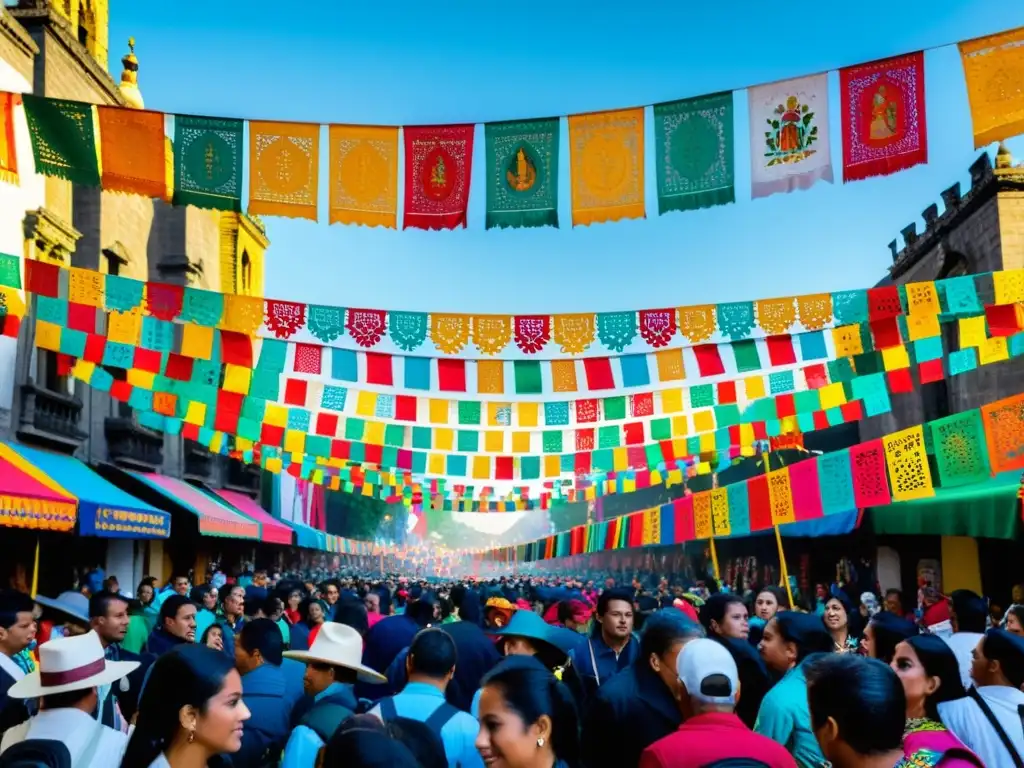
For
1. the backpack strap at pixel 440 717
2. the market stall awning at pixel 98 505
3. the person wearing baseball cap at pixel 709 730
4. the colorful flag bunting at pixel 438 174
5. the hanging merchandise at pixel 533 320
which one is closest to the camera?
the person wearing baseball cap at pixel 709 730

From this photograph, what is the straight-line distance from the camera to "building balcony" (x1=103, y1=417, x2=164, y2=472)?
71.2 ft

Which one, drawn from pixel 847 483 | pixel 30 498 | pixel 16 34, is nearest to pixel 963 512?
pixel 847 483

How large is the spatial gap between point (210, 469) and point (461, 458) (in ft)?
28.5

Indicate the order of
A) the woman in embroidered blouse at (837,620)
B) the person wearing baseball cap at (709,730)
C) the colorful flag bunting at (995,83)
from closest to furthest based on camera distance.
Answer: the person wearing baseball cap at (709,730) → the woman in embroidered blouse at (837,620) → the colorful flag bunting at (995,83)

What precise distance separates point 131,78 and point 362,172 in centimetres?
1954

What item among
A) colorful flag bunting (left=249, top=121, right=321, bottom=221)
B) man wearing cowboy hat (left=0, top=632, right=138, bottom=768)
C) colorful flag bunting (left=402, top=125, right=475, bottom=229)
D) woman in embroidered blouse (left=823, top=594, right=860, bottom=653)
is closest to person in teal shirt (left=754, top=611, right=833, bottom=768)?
woman in embroidered blouse (left=823, top=594, right=860, bottom=653)

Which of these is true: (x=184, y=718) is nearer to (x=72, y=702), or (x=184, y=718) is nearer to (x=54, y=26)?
(x=72, y=702)

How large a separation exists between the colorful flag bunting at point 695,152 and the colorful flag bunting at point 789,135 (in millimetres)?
259

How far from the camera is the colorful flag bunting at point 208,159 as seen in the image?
9.63m

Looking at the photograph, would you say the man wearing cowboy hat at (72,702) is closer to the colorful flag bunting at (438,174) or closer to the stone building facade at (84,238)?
the colorful flag bunting at (438,174)

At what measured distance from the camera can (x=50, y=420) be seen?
1833 centimetres

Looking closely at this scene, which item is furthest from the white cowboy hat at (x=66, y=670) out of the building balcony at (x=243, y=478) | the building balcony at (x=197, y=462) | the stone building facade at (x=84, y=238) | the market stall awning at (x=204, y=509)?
the building balcony at (x=243, y=478)

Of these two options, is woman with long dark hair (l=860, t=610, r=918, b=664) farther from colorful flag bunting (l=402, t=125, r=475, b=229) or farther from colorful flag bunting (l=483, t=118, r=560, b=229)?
colorful flag bunting (l=402, t=125, r=475, b=229)

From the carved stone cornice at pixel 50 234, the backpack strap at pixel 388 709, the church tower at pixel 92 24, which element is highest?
the church tower at pixel 92 24
